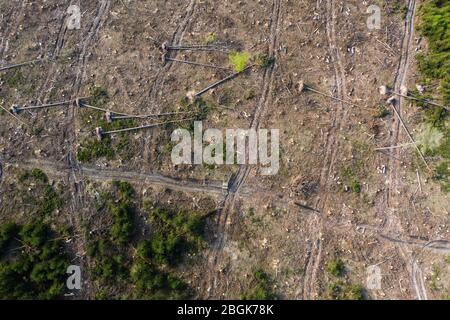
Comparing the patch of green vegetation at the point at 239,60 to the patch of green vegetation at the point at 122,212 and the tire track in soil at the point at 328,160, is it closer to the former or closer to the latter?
the tire track in soil at the point at 328,160

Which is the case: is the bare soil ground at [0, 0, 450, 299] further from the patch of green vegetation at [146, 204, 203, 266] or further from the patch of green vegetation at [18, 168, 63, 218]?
the patch of green vegetation at [146, 204, 203, 266]

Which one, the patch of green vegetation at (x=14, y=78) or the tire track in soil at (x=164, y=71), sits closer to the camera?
the tire track in soil at (x=164, y=71)

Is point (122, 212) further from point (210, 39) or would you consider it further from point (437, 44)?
point (437, 44)

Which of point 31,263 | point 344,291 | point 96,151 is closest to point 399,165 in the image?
point 344,291

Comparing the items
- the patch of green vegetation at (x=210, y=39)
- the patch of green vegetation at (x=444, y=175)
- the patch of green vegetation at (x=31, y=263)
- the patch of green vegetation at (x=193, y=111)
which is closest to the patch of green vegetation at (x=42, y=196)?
the patch of green vegetation at (x=31, y=263)

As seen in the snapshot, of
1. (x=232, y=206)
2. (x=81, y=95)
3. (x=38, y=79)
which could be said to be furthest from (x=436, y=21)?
(x=38, y=79)

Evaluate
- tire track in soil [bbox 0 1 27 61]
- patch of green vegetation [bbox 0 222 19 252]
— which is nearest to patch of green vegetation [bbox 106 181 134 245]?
patch of green vegetation [bbox 0 222 19 252]

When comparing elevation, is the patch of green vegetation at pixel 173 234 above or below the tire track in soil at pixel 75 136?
below
